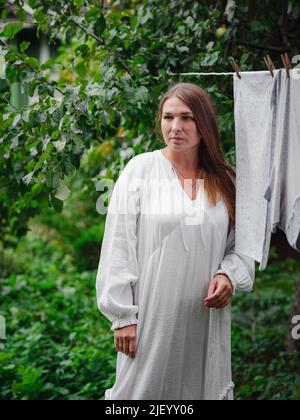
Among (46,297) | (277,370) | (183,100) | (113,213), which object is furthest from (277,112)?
(46,297)

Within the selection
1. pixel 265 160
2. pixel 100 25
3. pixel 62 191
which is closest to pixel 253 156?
pixel 265 160

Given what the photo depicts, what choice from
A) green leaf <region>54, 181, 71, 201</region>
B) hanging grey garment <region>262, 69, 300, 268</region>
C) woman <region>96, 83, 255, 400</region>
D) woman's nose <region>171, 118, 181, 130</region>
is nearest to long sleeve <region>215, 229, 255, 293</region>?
woman <region>96, 83, 255, 400</region>

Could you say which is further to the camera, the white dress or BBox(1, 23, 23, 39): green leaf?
BBox(1, 23, 23, 39): green leaf

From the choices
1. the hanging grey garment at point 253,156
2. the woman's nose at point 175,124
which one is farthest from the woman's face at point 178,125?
the hanging grey garment at point 253,156

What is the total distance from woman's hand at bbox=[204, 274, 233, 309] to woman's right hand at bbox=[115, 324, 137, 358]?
0.32m

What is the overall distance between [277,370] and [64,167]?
2310 mm

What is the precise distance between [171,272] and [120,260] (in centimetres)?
21

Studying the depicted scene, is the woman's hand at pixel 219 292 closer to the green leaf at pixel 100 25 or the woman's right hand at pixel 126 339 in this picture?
the woman's right hand at pixel 126 339

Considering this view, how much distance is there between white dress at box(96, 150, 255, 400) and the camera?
2.56 meters

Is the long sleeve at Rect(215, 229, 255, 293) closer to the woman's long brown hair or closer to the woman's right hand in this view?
the woman's long brown hair

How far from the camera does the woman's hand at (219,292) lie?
2.58m

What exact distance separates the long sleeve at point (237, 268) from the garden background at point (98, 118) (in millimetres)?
727

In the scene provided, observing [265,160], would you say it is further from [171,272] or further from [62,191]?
[62,191]

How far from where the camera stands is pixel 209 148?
2.73m
